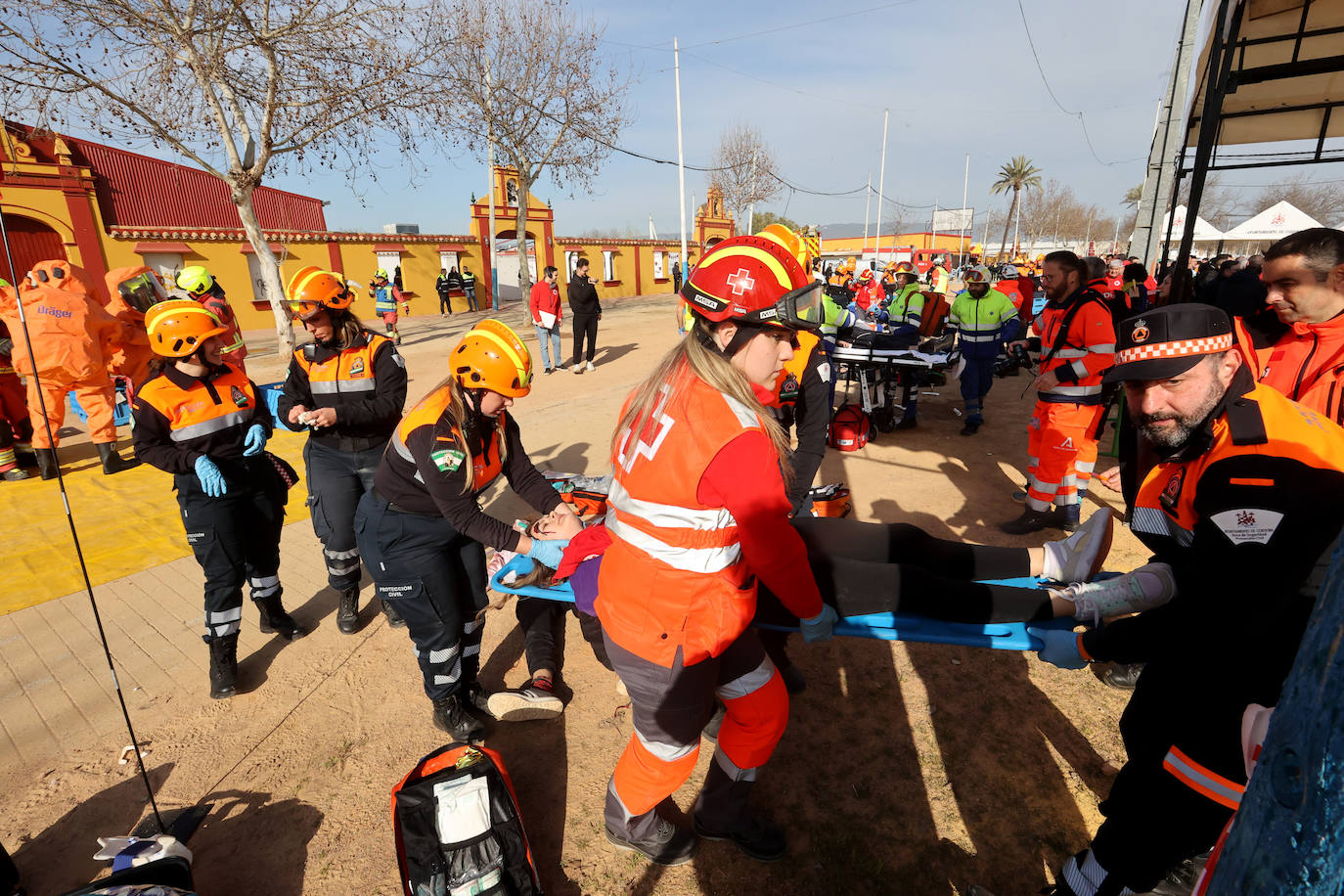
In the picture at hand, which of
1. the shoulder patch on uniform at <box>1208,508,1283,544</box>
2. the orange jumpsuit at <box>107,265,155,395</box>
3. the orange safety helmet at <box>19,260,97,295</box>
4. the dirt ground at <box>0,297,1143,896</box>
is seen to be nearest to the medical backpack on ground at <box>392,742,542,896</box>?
the dirt ground at <box>0,297,1143,896</box>

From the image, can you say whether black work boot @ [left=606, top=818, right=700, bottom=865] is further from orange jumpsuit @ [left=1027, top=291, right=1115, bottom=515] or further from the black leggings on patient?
orange jumpsuit @ [left=1027, top=291, right=1115, bottom=515]

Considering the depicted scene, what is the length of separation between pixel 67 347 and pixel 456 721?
7.31m

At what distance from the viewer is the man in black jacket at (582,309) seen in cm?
1183

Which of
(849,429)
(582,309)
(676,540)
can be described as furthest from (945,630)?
(582,309)

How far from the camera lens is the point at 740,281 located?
193 centimetres

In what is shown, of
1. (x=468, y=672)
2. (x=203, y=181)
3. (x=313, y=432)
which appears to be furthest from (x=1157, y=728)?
(x=203, y=181)

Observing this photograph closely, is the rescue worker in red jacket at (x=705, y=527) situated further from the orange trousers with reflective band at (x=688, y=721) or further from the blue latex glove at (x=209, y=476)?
the blue latex glove at (x=209, y=476)

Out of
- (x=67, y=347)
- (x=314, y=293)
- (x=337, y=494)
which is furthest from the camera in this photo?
(x=67, y=347)

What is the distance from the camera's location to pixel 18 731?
10.6ft

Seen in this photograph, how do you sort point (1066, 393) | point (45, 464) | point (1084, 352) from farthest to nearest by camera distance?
point (45, 464)
point (1066, 393)
point (1084, 352)

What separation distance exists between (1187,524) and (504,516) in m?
5.17

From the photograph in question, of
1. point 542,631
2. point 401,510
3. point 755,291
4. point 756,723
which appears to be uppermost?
point 755,291

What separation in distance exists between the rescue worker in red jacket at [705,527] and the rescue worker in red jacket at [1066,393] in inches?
149

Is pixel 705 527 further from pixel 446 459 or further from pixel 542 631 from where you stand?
pixel 542 631
